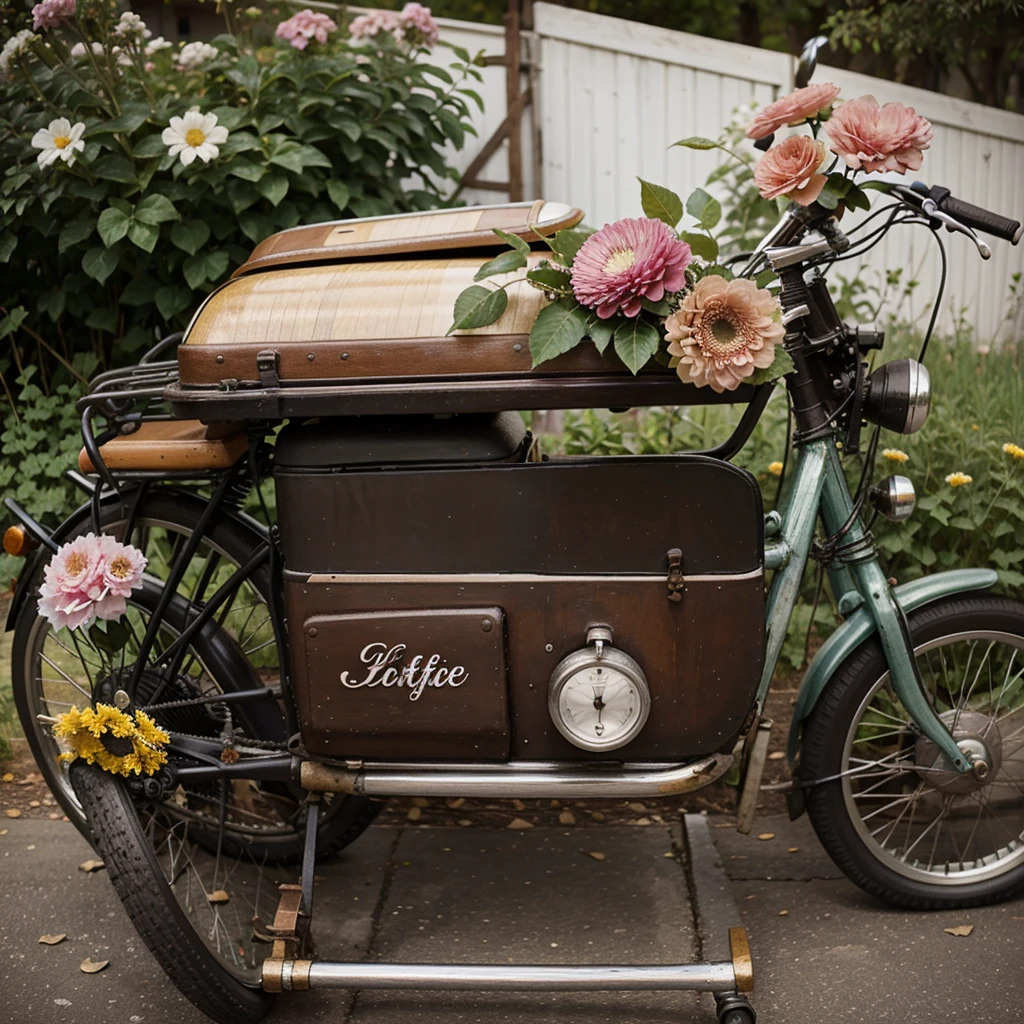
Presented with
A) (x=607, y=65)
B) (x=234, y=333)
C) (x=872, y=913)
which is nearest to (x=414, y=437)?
(x=234, y=333)

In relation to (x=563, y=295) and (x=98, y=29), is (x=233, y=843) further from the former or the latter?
(x=98, y=29)

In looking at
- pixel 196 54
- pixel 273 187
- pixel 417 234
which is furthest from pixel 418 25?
pixel 417 234

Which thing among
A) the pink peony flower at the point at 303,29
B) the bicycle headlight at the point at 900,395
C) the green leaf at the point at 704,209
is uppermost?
the pink peony flower at the point at 303,29

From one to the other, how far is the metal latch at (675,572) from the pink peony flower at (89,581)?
103 centimetres

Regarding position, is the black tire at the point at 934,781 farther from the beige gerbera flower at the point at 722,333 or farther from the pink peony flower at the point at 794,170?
the pink peony flower at the point at 794,170

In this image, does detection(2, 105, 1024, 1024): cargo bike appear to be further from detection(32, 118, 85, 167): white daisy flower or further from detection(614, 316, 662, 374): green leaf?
detection(32, 118, 85, 167): white daisy flower

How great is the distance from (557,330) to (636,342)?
5.4 inches

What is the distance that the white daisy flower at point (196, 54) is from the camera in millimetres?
4434

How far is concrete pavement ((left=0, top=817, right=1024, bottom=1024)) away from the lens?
7.85 ft

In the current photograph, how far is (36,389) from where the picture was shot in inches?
179

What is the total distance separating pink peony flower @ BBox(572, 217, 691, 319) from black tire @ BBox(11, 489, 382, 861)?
101 cm

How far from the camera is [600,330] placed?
78.8 inches

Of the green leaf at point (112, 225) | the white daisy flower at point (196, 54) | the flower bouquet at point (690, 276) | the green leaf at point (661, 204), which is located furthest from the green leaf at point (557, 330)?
the white daisy flower at point (196, 54)

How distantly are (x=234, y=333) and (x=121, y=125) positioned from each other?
2321 mm
